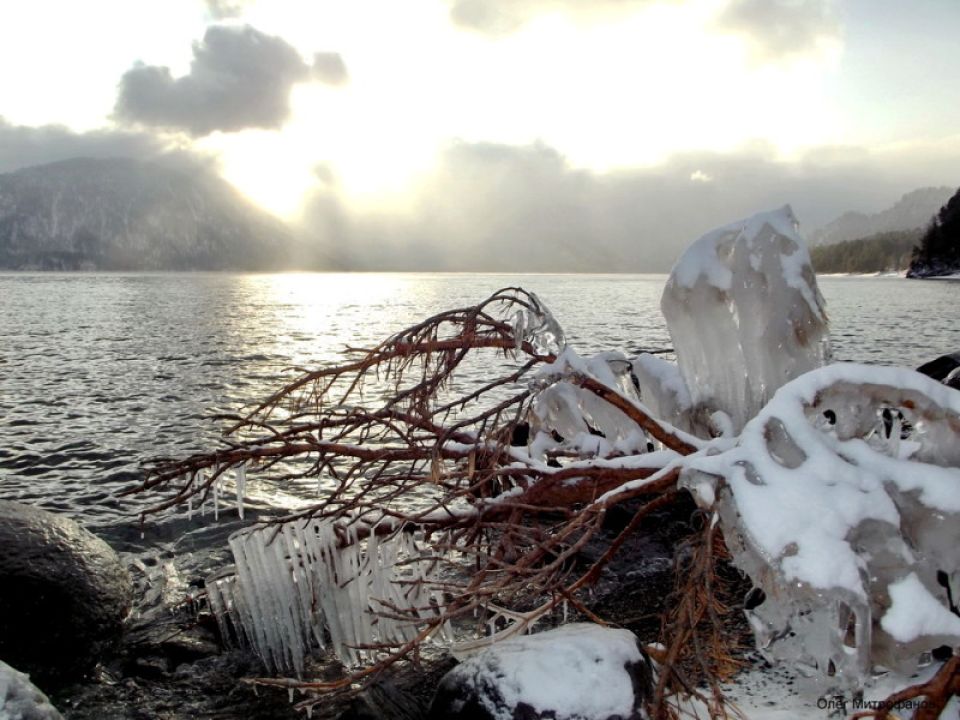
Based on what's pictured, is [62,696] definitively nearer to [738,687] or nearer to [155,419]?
[738,687]

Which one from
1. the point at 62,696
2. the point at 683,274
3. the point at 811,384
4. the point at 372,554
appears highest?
the point at 683,274

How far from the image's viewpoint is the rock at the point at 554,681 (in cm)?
455

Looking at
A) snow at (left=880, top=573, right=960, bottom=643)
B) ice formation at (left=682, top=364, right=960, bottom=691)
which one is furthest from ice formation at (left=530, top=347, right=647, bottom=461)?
snow at (left=880, top=573, right=960, bottom=643)

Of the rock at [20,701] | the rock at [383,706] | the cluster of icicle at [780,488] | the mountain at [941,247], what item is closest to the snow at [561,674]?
the rock at [383,706]

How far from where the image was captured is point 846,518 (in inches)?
135

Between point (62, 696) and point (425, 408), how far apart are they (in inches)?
194

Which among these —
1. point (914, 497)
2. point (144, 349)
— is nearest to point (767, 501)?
point (914, 497)

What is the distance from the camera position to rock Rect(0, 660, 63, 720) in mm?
4473

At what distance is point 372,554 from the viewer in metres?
6.20

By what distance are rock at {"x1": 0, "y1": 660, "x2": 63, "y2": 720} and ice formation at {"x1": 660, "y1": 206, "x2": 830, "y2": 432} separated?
6284mm

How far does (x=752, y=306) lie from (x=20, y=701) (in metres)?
6.85

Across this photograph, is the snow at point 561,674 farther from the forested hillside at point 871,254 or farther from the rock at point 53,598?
the forested hillside at point 871,254

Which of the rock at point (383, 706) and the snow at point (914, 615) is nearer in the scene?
the snow at point (914, 615)

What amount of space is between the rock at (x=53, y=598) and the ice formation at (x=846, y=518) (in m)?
7.26
